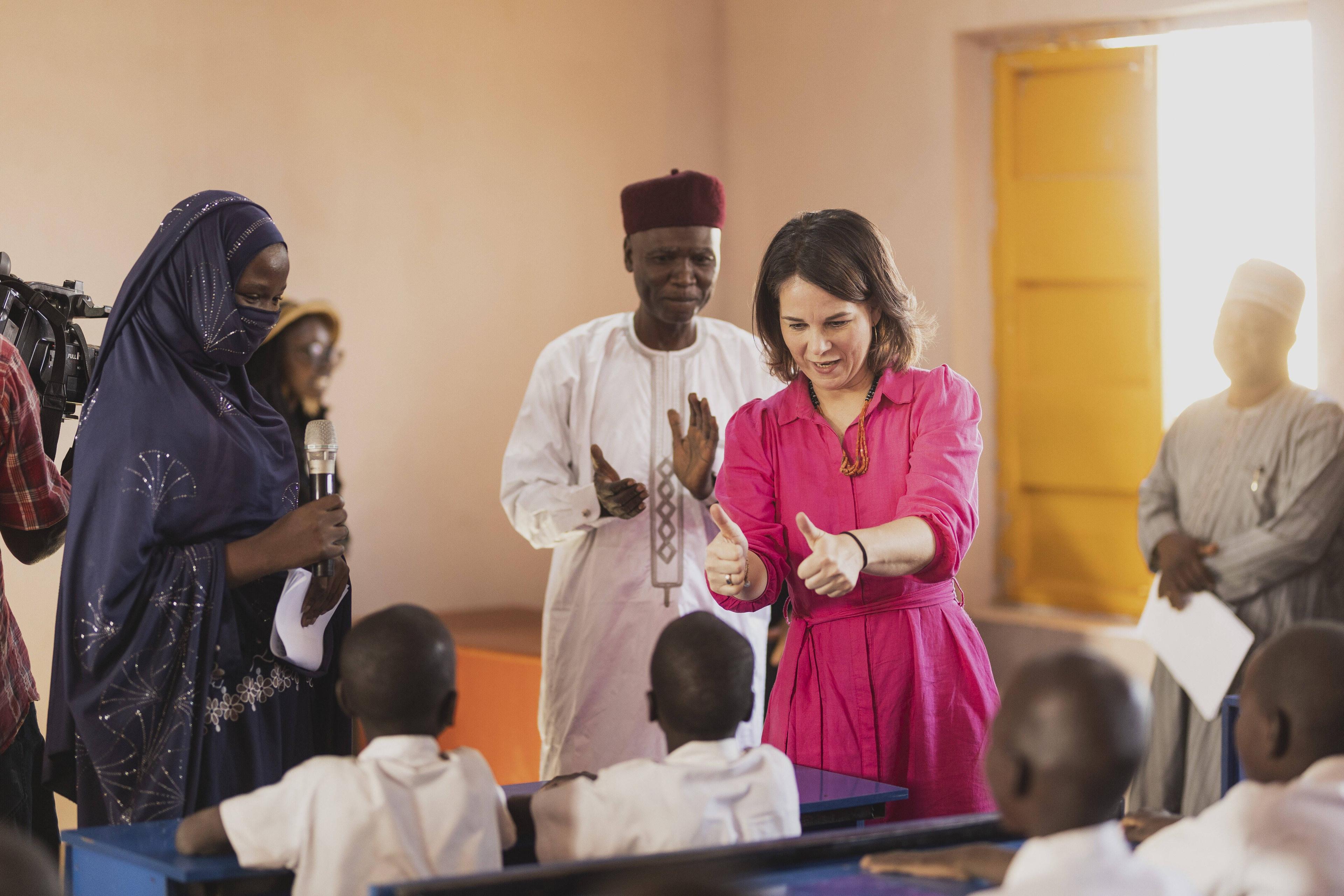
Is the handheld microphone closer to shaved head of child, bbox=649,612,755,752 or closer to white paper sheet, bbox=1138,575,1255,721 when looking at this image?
shaved head of child, bbox=649,612,755,752

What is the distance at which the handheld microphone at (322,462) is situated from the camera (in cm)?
242

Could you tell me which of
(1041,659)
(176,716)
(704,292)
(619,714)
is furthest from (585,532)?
(1041,659)

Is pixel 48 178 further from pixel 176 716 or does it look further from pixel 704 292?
pixel 176 716

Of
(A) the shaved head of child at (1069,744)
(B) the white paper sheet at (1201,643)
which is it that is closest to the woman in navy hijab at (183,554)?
(A) the shaved head of child at (1069,744)

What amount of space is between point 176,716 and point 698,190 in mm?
1889

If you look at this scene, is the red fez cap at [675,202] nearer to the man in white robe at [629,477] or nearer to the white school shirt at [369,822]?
the man in white robe at [629,477]

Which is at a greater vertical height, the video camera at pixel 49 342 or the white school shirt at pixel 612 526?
the video camera at pixel 49 342

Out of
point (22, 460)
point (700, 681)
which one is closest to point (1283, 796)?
point (700, 681)

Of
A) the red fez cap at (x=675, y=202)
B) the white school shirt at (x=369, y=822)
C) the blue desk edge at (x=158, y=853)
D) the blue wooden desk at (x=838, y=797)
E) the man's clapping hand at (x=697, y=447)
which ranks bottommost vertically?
the blue wooden desk at (x=838, y=797)

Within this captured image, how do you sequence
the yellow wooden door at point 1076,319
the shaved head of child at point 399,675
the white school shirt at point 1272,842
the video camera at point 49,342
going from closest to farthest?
1. the white school shirt at point 1272,842
2. the shaved head of child at point 399,675
3. the video camera at point 49,342
4. the yellow wooden door at point 1076,319

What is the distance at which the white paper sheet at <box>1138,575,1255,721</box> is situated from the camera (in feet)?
13.1

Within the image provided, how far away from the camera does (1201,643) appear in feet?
13.4

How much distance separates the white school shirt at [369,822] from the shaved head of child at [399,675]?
3 centimetres

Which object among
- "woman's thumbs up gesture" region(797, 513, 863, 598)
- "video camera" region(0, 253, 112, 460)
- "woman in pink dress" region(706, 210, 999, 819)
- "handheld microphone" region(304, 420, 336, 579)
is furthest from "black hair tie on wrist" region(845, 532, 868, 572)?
"video camera" region(0, 253, 112, 460)
